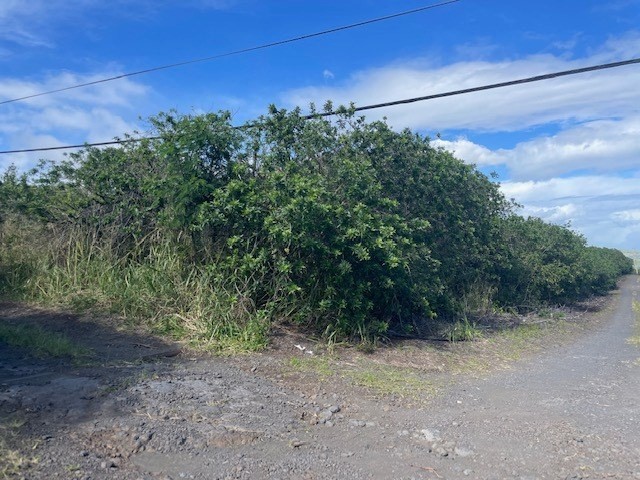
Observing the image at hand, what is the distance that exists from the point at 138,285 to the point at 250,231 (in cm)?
223

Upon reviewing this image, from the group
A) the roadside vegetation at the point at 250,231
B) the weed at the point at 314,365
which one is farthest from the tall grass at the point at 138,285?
the weed at the point at 314,365

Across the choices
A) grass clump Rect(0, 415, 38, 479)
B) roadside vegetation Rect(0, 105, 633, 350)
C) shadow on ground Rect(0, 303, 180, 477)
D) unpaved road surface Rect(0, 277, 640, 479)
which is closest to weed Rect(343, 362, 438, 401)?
unpaved road surface Rect(0, 277, 640, 479)

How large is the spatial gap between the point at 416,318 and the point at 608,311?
16.1 m

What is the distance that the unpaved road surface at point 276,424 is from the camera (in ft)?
16.6

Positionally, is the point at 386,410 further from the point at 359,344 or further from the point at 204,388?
the point at 359,344

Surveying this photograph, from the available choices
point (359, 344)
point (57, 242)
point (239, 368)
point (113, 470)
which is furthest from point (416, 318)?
point (113, 470)

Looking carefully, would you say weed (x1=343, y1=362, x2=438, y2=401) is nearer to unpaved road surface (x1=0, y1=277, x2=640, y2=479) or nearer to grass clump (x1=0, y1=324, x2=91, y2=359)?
unpaved road surface (x1=0, y1=277, x2=640, y2=479)

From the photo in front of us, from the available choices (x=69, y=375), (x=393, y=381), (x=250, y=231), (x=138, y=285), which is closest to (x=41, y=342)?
(x=69, y=375)

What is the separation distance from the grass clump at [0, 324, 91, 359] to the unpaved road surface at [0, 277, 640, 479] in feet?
0.79

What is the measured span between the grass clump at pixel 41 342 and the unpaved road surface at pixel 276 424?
0.24 metres

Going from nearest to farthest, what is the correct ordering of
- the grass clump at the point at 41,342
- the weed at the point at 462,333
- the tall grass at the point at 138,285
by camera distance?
the grass clump at the point at 41,342
the tall grass at the point at 138,285
the weed at the point at 462,333

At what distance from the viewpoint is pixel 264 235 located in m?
10.4

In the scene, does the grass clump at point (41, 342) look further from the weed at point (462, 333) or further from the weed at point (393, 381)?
the weed at point (462, 333)

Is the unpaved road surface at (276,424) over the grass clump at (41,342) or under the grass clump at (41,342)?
under
